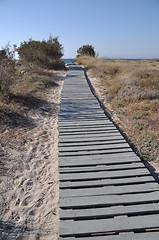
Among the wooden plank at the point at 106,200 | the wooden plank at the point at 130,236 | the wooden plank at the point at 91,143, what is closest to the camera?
the wooden plank at the point at 130,236

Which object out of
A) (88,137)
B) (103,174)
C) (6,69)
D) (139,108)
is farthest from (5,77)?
(103,174)

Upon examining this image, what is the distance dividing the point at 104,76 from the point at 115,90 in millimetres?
6003

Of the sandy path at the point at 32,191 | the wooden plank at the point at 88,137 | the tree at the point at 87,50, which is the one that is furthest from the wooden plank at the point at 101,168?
the tree at the point at 87,50

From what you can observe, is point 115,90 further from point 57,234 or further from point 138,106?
point 57,234

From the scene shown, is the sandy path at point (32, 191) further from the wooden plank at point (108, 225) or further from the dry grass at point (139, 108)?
the dry grass at point (139, 108)

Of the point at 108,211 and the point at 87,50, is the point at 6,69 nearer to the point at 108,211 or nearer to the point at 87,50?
the point at 108,211

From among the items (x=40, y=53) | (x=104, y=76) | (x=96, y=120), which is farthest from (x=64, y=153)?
(x=40, y=53)

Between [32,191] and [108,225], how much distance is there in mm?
1414

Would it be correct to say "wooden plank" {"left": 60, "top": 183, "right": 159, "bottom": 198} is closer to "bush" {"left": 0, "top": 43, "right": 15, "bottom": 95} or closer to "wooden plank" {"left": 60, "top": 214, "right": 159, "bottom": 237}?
"wooden plank" {"left": 60, "top": 214, "right": 159, "bottom": 237}

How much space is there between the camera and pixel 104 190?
11.7 ft

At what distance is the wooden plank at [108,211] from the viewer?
3.06 m

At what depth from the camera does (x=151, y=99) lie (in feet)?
31.1

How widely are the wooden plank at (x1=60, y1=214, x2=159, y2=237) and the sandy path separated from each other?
19 cm

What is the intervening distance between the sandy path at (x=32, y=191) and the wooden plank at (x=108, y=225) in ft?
0.61
